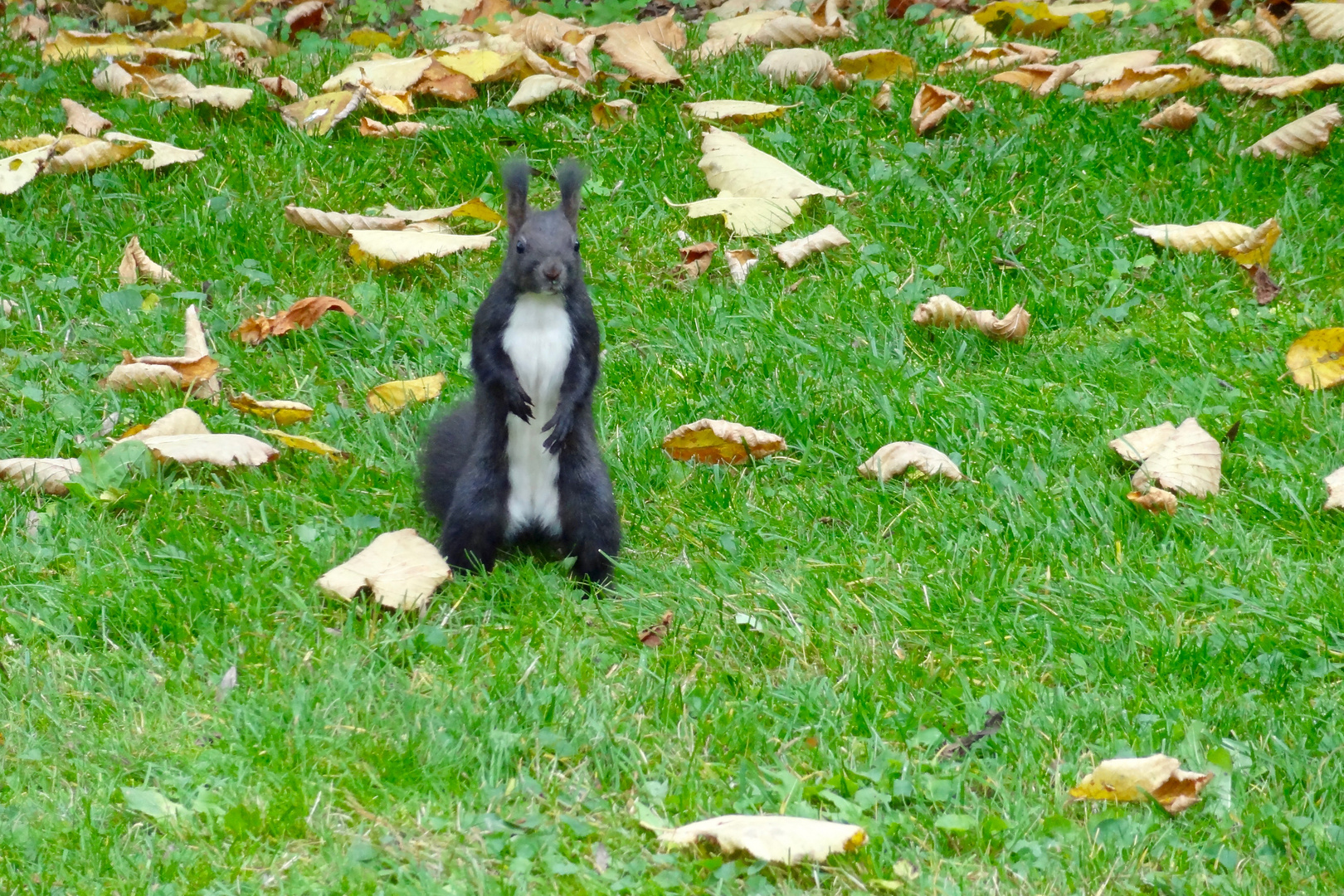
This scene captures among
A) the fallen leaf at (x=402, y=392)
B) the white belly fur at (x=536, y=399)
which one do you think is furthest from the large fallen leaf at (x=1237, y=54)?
the white belly fur at (x=536, y=399)

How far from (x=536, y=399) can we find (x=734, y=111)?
219cm

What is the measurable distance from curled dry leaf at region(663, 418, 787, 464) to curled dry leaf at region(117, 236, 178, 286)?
176 cm

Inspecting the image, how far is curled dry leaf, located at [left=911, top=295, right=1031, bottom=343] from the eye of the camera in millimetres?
4070

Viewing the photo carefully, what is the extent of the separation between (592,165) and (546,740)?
2.76 metres

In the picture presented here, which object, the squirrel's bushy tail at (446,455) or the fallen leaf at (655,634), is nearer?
the fallen leaf at (655,634)

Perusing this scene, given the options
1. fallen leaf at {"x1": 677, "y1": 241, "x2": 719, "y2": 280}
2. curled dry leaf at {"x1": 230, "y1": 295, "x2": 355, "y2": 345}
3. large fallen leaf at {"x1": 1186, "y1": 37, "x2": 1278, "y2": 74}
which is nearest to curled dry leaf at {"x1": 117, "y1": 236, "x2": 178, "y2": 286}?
curled dry leaf at {"x1": 230, "y1": 295, "x2": 355, "y2": 345}

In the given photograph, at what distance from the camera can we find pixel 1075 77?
17.3 ft

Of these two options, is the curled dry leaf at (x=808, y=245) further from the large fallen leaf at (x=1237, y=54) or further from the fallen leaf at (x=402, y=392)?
the large fallen leaf at (x=1237, y=54)

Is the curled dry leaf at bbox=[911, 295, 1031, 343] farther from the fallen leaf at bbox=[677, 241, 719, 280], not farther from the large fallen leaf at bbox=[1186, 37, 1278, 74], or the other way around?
the large fallen leaf at bbox=[1186, 37, 1278, 74]

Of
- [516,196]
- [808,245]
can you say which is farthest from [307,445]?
[808,245]

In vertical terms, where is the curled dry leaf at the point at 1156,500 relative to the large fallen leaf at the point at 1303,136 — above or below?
below

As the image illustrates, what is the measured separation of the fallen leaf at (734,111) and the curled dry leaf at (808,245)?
78cm

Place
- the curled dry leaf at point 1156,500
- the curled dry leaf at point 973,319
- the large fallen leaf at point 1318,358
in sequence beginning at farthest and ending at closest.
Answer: the curled dry leaf at point 973,319 → the large fallen leaf at point 1318,358 → the curled dry leaf at point 1156,500

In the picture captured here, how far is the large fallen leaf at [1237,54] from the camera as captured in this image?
5.29 meters
